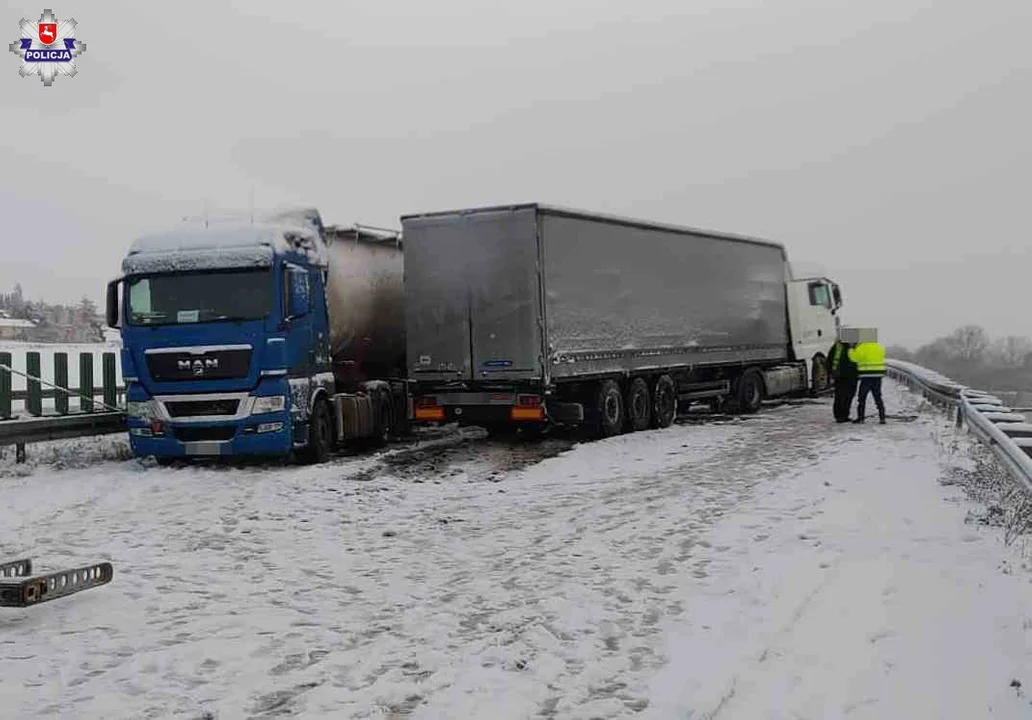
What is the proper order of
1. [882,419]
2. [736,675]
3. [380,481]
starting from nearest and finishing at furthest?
1. [736,675]
2. [380,481]
3. [882,419]

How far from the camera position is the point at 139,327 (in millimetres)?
13023

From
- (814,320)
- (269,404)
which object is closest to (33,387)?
(269,404)

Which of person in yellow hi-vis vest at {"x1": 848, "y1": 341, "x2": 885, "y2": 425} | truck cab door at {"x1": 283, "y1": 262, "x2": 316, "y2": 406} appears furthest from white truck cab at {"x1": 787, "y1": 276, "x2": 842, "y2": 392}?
truck cab door at {"x1": 283, "y1": 262, "x2": 316, "y2": 406}

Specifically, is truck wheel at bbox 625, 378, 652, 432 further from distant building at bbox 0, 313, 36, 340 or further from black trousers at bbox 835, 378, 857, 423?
distant building at bbox 0, 313, 36, 340

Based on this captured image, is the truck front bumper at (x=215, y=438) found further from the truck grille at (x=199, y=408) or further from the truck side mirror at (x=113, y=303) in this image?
the truck side mirror at (x=113, y=303)

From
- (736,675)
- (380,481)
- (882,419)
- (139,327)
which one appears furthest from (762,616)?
(882,419)

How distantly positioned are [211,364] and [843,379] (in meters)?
11.4

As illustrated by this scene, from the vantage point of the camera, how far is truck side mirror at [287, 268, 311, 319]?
1309 cm

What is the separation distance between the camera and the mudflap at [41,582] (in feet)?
19.2

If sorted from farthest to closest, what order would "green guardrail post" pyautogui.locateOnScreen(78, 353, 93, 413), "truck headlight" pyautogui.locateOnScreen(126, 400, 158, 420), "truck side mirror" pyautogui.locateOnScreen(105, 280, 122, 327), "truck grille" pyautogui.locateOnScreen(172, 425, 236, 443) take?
"green guardrail post" pyautogui.locateOnScreen(78, 353, 93, 413) → "truck side mirror" pyautogui.locateOnScreen(105, 280, 122, 327) → "truck headlight" pyautogui.locateOnScreen(126, 400, 158, 420) → "truck grille" pyautogui.locateOnScreen(172, 425, 236, 443)

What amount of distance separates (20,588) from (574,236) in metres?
10.9

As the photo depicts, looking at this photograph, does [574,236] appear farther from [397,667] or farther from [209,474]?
[397,667]

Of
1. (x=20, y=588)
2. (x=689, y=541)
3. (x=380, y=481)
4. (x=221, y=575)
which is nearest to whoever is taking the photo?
(x=20, y=588)

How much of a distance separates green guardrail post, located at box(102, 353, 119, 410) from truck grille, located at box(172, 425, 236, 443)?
12.5 feet
